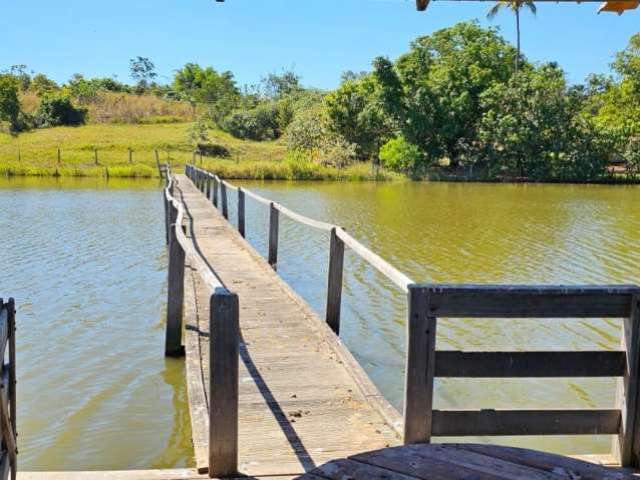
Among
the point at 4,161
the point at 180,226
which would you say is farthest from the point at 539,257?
the point at 4,161

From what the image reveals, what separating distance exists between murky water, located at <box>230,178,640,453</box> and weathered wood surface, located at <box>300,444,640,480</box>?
11.2 ft

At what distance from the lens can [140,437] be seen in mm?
5309

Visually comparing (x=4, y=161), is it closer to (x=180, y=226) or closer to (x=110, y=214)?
(x=110, y=214)

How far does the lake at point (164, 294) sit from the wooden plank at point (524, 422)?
2201mm

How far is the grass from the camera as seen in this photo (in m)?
38.8

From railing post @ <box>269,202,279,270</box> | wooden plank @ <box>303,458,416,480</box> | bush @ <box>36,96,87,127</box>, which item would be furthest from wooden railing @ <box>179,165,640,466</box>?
bush @ <box>36,96,87,127</box>

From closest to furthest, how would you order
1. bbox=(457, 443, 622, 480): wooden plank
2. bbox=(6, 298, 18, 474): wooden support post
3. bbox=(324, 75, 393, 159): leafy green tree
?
bbox=(457, 443, 622, 480): wooden plank → bbox=(6, 298, 18, 474): wooden support post → bbox=(324, 75, 393, 159): leafy green tree

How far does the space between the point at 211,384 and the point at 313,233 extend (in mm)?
13914

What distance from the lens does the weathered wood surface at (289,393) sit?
373 cm

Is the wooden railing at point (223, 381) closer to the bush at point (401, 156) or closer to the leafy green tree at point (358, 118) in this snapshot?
the bush at point (401, 156)

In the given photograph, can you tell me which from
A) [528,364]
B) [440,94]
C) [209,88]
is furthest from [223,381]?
[209,88]

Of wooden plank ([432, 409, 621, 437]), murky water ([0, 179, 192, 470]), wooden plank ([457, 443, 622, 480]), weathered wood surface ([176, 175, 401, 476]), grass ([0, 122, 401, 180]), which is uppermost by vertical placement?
grass ([0, 122, 401, 180])

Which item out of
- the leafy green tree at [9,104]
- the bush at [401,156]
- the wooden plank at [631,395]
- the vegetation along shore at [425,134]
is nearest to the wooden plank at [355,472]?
the wooden plank at [631,395]

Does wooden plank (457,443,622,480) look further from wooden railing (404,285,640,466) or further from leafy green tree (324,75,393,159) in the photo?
leafy green tree (324,75,393,159)
